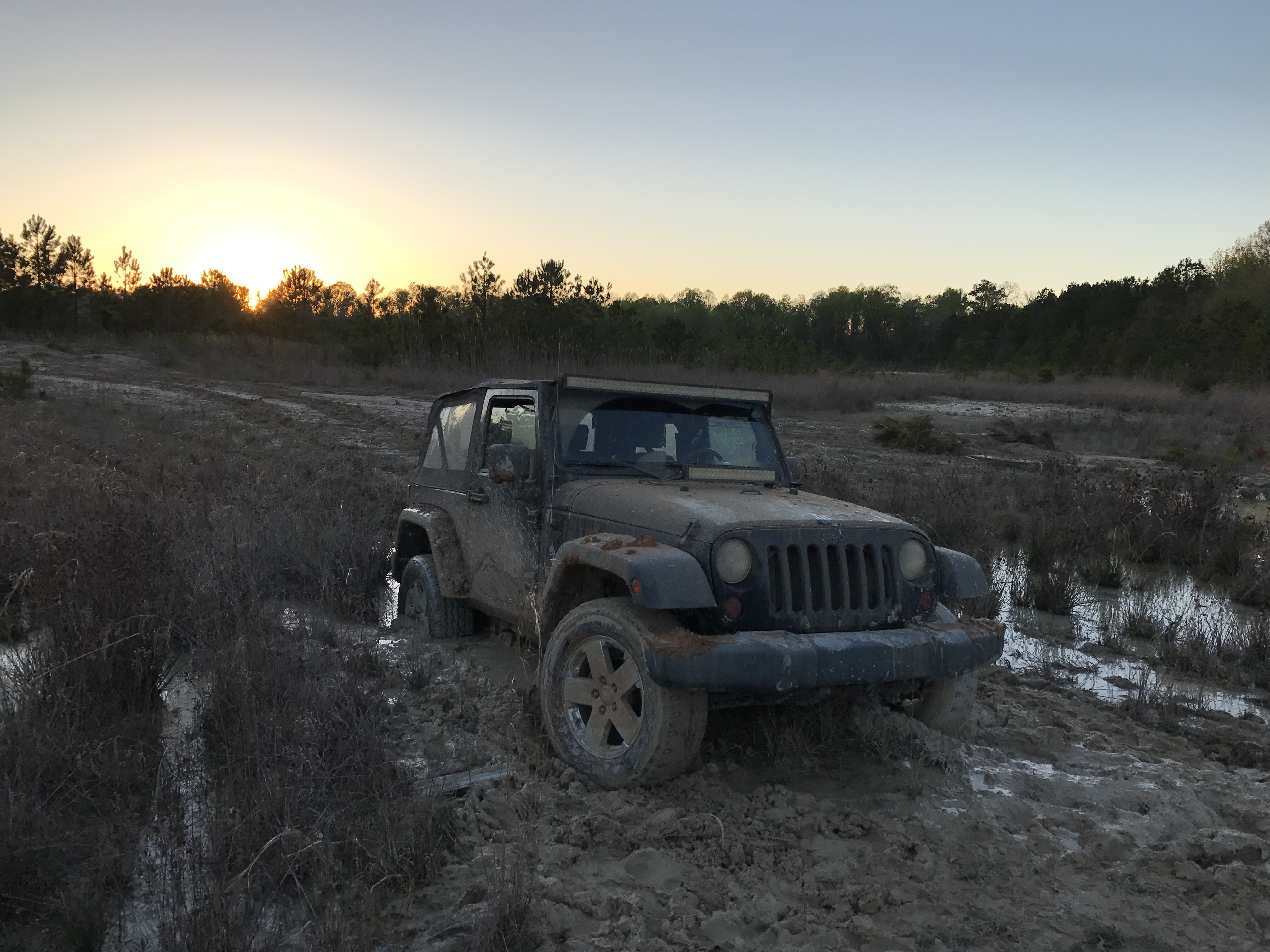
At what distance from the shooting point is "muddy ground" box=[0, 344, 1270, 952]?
2947 millimetres

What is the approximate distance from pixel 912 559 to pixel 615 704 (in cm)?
148

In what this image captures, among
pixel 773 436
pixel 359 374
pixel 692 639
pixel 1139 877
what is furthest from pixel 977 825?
pixel 359 374

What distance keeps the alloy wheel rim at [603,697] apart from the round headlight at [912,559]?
132 cm

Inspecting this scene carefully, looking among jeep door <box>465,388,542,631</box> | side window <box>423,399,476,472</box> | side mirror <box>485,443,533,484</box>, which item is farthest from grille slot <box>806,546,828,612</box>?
side window <box>423,399,476,472</box>

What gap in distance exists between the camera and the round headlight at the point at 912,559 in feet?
13.7

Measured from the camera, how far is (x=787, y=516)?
3980 mm

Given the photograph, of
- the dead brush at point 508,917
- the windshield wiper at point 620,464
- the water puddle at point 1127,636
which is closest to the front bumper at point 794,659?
the dead brush at point 508,917

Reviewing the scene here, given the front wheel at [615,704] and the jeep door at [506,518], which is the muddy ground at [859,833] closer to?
the front wheel at [615,704]

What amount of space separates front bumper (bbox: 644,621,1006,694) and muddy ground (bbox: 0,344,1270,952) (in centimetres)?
53

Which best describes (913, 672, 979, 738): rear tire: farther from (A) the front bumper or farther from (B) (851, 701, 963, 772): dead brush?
(A) the front bumper

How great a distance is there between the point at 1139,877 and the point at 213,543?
536 centimetres

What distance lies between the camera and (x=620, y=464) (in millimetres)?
4906

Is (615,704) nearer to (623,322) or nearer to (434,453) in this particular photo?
(434,453)

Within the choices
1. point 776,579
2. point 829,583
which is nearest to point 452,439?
point 776,579
